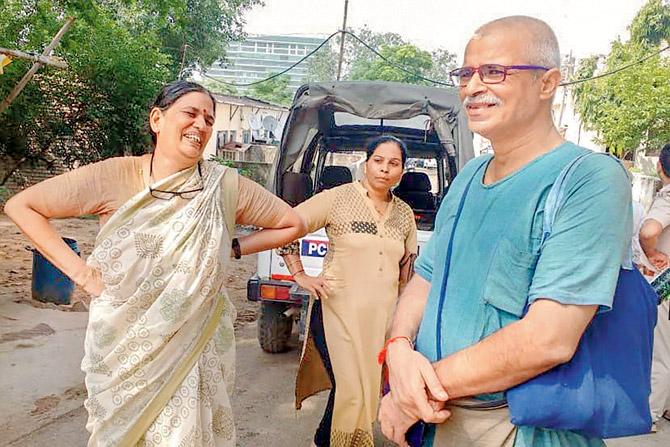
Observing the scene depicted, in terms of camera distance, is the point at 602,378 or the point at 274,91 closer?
the point at 602,378

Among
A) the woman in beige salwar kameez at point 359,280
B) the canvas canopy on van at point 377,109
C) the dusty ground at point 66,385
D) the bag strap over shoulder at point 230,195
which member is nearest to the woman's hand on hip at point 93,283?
the bag strap over shoulder at point 230,195

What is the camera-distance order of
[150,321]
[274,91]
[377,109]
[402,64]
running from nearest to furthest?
[150,321] < [377,109] < [402,64] < [274,91]

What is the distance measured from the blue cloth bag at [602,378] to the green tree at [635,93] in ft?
57.5

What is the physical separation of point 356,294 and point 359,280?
79 millimetres

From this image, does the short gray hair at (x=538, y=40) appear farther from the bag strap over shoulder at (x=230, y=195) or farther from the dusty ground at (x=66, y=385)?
the dusty ground at (x=66, y=385)

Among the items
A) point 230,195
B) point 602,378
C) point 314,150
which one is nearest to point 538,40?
point 602,378

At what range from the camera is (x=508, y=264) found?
1.37m

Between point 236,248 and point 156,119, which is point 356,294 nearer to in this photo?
point 236,248

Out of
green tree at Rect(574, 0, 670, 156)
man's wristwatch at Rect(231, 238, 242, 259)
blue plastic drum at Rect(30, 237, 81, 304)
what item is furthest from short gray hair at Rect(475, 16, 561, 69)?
green tree at Rect(574, 0, 670, 156)

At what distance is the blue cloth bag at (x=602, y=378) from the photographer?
1286 mm

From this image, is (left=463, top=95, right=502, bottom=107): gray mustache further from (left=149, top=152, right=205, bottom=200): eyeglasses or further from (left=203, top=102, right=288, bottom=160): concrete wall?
(left=203, top=102, right=288, bottom=160): concrete wall

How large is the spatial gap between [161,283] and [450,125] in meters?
3.43

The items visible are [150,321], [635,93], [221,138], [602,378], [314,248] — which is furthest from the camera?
[221,138]

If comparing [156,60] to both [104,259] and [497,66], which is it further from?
[497,66]
